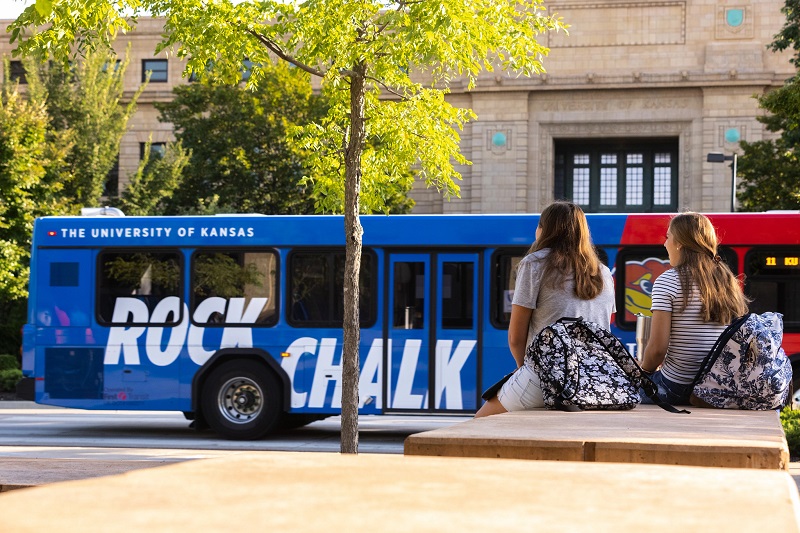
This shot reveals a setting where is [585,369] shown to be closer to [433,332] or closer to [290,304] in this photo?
[433,332]

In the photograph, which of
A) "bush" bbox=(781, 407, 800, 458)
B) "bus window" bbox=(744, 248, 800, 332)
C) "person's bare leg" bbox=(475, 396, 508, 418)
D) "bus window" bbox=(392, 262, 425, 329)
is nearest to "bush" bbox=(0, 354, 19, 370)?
"bus window" bbox=(392, 262, 425, 329)

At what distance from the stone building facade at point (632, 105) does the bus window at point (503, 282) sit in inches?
1093

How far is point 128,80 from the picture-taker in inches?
1850

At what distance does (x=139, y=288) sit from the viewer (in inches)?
625

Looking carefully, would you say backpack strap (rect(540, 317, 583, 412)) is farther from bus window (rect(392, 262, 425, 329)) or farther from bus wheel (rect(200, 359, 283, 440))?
bus wheel (rect(200, 359, 283, 440))

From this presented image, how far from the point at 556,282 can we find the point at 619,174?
3991cm

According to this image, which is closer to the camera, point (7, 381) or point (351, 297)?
point (351, 297)

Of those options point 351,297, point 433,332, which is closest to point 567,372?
point 351,297

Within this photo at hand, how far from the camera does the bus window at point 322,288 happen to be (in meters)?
15.3

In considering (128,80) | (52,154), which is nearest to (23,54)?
(52,154)

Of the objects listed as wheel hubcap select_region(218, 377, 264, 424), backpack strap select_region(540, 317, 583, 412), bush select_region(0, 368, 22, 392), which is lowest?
bush select_region(0, 368, 22, 392)

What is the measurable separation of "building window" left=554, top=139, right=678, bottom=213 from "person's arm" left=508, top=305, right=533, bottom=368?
1530 inches

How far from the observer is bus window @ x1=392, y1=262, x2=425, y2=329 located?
15164 mm

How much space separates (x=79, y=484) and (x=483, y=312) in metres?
13.2
